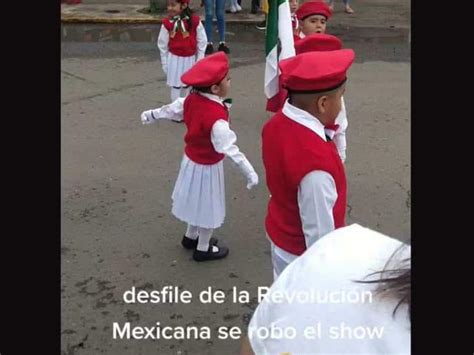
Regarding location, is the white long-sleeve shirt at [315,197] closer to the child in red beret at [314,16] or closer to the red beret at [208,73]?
the red beret at [208,73]

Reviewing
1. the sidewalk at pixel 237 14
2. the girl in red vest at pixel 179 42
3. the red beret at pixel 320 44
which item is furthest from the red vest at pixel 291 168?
the sidewalk at pixel 237 14

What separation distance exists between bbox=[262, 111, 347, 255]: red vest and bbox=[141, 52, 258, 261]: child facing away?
1000 millimetres

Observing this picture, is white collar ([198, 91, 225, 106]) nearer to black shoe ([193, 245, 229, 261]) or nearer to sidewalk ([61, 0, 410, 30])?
black shoe ([193, 245, 229, 261])

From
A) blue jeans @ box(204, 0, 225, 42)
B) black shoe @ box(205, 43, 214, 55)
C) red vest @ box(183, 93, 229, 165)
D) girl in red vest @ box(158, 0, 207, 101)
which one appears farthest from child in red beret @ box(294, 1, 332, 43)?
blue jeans @ box(204, 0, 225, 42)

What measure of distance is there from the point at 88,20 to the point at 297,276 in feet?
38.1

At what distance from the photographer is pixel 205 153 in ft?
13.5

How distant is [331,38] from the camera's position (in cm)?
360

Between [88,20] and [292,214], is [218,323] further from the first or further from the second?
[88,20]

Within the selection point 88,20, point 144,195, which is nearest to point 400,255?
point 144,195

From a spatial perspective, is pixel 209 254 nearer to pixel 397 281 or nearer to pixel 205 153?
pixel 205 153

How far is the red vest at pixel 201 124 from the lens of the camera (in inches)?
154

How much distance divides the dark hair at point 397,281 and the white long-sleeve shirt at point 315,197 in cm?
122

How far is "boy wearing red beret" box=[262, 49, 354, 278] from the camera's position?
8.54 ft

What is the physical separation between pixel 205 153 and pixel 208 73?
1.72 ft
